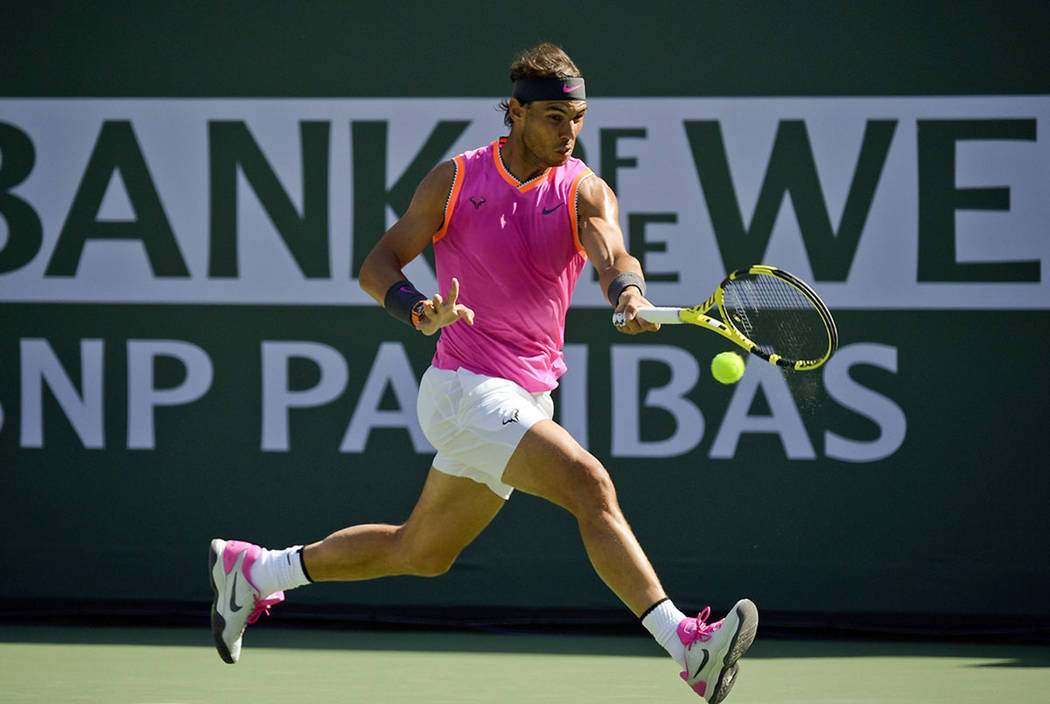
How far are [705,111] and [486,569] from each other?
1.69 meters

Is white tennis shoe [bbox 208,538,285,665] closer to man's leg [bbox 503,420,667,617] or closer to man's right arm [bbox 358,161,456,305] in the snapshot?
man's right arm [bbox 358,161,456,305]

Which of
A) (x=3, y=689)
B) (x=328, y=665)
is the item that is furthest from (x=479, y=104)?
(x=3, y=689)

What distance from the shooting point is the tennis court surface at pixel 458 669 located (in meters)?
4.06

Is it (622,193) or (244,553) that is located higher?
(622,193)

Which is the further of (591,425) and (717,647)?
(591,425)

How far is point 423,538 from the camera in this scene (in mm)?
3713

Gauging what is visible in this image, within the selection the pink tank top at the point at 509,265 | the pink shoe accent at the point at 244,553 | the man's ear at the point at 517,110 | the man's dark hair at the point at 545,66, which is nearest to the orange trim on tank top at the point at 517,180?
the pink tank top at the point at 509,265

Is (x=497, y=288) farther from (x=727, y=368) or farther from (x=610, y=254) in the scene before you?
(x=727, y=368)

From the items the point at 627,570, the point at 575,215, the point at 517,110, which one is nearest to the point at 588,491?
the point at 627,570

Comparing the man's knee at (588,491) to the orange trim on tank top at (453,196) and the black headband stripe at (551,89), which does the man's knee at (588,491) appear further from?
the black headband stripe at (551,89)

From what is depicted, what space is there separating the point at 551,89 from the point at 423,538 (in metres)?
1.13

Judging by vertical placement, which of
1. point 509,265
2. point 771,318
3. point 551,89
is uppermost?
point 551,89

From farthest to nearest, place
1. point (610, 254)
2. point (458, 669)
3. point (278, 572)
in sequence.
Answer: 1. point (458, 669)
2. point (278, 572)
3. point (610, 254)

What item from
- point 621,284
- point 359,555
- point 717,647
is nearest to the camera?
point 717,647
